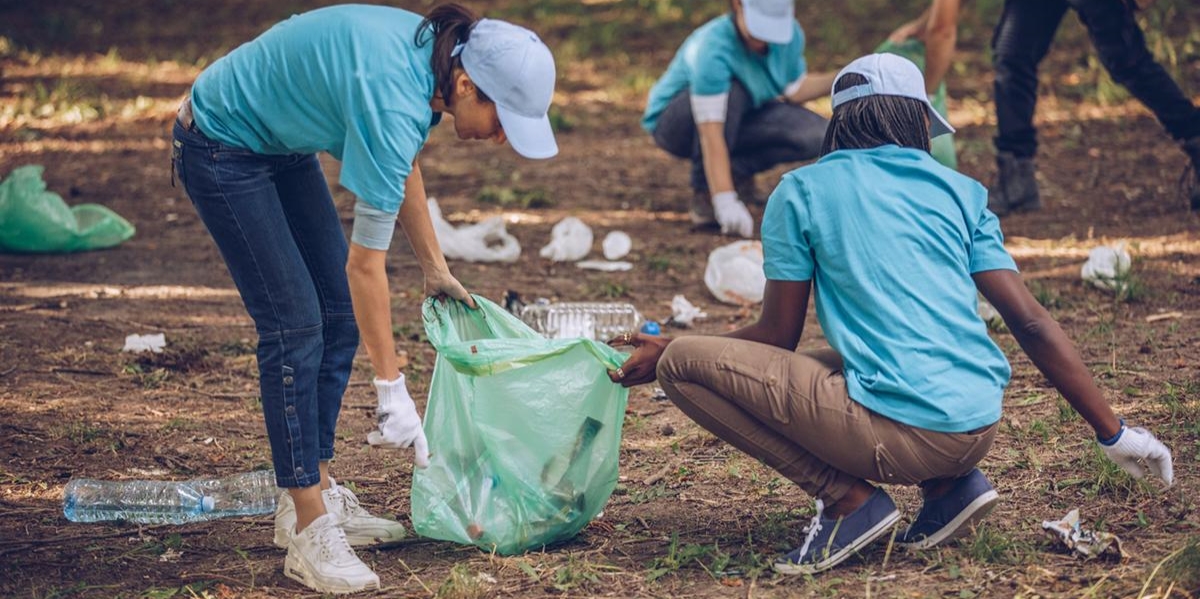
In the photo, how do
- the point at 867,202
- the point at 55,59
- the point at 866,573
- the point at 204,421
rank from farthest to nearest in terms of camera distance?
the point at 55,59
the point at 204,421
the point at 866,573
the point at 867,202

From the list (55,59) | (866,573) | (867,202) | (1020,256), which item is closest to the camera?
(867,202)

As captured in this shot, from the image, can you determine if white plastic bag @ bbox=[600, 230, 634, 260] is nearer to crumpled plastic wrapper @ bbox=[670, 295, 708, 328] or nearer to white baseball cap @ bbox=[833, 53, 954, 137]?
crumpled plastic wrapper @ bbox=[670, 295, 708, 328]

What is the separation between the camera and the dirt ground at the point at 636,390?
9.00 feet

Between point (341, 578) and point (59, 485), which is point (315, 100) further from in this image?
point (59, 485)

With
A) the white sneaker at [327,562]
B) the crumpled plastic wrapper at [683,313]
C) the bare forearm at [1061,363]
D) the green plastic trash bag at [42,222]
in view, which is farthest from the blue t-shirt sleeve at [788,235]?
the green plastic trash bag at [42,222]

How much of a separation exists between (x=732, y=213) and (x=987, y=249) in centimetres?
313

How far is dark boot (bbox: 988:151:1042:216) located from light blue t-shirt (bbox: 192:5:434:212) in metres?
3.89

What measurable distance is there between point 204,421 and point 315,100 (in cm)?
162

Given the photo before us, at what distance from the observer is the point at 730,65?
5.69 meters

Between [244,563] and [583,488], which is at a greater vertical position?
[583,488]

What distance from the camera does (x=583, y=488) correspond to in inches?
113

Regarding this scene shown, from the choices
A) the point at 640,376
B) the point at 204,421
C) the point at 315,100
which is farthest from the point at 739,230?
the point at 315,100

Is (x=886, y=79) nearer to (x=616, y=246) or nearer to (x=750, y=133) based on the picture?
(x=616, y=246)

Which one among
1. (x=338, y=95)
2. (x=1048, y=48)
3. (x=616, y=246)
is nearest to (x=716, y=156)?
(x=616, y=246)
